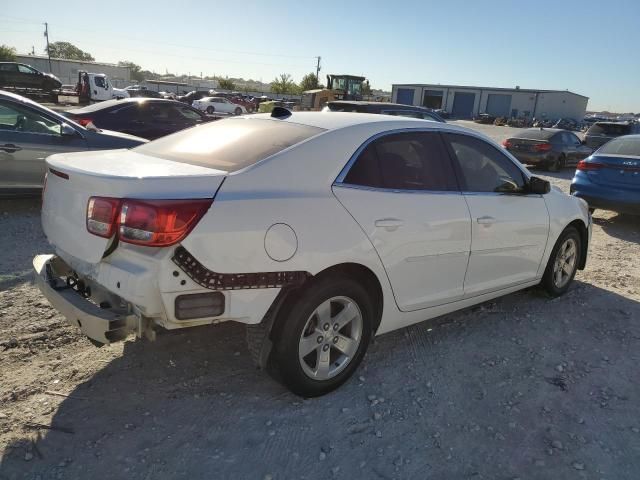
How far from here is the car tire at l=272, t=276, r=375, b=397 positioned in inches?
109

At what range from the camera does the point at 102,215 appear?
8.25 feet

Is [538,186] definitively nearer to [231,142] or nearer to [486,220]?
[486,220]

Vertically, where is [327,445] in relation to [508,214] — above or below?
below

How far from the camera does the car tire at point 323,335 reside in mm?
2760

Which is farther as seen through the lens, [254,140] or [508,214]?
[508,214]

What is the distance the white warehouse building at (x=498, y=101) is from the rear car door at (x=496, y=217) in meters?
72.3

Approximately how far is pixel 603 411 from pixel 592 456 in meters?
0.53

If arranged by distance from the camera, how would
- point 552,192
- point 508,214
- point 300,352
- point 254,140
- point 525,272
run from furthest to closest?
point 552,192, point 525,272, point 508,214, point 254,140, point 300,352

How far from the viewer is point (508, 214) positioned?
394cm

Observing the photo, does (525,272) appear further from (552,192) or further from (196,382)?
(196,382)

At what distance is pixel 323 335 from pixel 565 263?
10.4 ft

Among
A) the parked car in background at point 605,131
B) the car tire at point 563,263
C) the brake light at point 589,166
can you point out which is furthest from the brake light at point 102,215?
the parked car in background at point 605,131

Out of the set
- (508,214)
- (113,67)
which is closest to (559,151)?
(508,214)

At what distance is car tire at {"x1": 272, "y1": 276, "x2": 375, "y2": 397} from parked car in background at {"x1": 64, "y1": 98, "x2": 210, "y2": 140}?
317 inches
